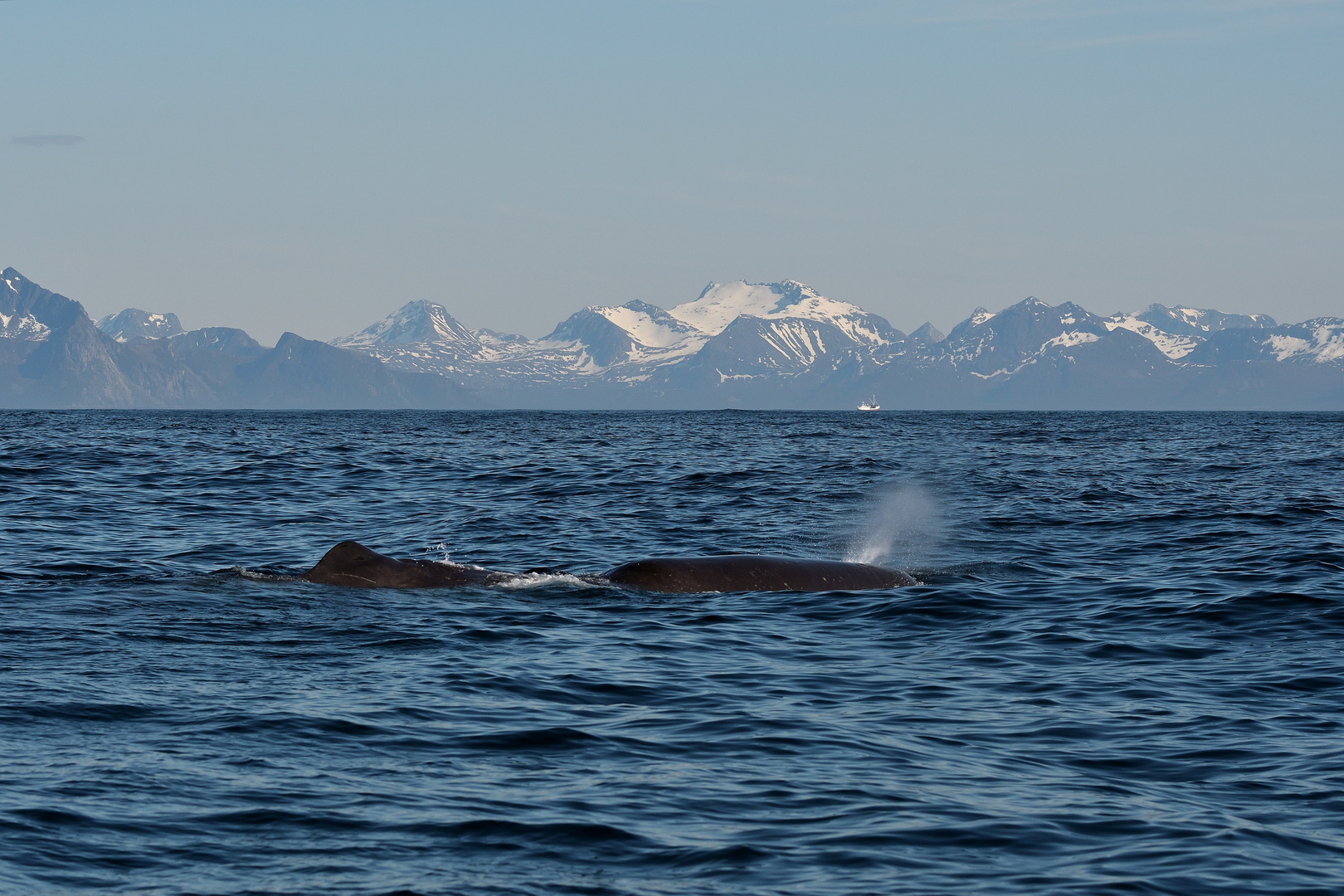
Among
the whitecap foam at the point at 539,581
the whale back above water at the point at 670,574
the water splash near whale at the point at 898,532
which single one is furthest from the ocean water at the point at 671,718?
the whale back above water at the point at 670,574

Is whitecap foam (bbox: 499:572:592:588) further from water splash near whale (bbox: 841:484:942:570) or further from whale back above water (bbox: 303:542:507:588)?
water splash near whale (bbox: 841:484:942:570)

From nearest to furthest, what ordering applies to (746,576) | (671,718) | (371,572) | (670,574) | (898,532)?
(671,718), (371,572), (670,574), (746,576), (898,532)

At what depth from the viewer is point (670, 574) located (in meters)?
19.4

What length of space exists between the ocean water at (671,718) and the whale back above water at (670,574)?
1.29 ft

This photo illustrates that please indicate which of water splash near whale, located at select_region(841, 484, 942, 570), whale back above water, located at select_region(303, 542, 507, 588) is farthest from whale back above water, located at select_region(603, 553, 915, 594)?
whale back above water, located at select_region(303, 542, 507, 588)

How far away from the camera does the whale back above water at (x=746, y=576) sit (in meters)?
19.4

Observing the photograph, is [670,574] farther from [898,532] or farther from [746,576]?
[898,532]

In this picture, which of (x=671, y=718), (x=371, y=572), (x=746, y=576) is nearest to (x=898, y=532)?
(x=746, y=576)

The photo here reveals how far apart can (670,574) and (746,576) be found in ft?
3.61

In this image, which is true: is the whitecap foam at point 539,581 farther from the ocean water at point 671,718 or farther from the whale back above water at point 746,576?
the whale back above water at point 746,576

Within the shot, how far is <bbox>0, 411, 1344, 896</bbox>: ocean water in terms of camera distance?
8.39m

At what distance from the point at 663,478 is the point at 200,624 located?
29392 mm

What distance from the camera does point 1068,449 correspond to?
70.6 meters

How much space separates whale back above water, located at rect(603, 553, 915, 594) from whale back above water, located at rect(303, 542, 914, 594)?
0.01 m
